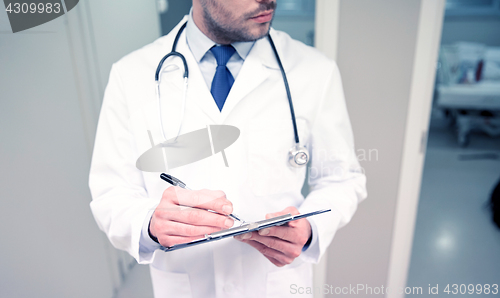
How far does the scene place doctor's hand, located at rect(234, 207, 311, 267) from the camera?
0.56 m

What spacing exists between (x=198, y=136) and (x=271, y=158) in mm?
184

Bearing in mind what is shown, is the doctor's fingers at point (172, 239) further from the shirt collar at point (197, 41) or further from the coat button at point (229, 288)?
the shirt collar at point (197, 41)

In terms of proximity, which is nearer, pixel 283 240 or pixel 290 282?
pixel 283 240

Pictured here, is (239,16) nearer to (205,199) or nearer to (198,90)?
(198,90)

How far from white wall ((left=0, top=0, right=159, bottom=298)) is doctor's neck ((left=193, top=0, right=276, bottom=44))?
98 mm

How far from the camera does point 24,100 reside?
40 centimetres

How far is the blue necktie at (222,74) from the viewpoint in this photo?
23.6 inches

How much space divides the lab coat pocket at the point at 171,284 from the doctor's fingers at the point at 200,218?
0.27 meters

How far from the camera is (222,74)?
617mm

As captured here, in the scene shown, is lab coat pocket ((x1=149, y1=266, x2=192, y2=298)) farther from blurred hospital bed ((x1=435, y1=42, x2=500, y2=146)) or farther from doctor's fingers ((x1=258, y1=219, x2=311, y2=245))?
blurred hospital bed ((x1=435, y1=42, x2=500, y2=146))

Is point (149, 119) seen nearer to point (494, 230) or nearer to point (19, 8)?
point (19, 8)

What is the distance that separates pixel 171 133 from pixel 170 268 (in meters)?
0.39

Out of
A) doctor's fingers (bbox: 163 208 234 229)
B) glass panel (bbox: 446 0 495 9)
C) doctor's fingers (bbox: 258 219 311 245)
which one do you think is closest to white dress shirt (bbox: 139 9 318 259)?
doctor's fingers (bbox: 163 208 234 229)

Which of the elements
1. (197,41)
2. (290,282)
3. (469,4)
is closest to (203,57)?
(197,41)
